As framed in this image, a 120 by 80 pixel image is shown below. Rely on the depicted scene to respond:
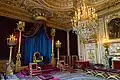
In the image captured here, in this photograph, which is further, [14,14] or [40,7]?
[14,14]

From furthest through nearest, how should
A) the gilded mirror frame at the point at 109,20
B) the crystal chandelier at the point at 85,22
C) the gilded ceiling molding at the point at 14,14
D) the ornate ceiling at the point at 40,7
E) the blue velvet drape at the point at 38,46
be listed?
the blue velvet drape at the point at 38,46
the gilded mirror frame at the point at 109,20
the gilded ceiling molding at the point at 14,14
the ornate ceiling at the point at 40,7
the crystal chandelier at the point at 85,22

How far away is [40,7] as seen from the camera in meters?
7.23

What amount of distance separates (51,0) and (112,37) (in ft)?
13.9

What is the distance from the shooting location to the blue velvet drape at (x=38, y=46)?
7.27 m

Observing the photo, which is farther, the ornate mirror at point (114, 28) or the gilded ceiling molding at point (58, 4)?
the ornate mirror at point (114, 28)

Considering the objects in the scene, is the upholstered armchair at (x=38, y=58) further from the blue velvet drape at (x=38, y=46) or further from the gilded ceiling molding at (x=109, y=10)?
the gilded ceiling molding at (x=109, y=10)

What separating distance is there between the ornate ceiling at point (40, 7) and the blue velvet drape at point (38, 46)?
1222mm

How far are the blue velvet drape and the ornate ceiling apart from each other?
4.01 feet

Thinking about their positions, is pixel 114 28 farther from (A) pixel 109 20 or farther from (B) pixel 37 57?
(B) pixel 37 57

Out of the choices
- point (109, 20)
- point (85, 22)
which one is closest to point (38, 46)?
point (85, 22)

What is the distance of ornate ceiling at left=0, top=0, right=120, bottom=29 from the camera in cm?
666

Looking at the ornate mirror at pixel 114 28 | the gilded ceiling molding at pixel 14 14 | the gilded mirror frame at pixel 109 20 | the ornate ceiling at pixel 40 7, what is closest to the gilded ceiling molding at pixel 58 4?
the ornate ceiling at pixel 40 7

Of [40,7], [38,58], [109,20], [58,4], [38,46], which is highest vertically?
[58,4]

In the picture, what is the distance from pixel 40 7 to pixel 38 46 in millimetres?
2425
